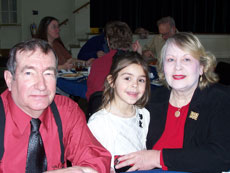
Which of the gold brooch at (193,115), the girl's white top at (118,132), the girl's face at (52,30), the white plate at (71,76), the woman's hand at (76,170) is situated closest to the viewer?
the woman's hand at (76,170)

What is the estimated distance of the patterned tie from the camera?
1205 mm

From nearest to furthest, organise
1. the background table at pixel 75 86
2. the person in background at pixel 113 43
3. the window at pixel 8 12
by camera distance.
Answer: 1. the person in background at pixel 113 43
2. the background table at pixel 75 86
3. the window at pixel 8 12

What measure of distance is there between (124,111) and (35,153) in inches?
29.0

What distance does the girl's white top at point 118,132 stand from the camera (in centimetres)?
165

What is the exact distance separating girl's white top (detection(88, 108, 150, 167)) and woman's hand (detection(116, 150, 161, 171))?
0.53ft

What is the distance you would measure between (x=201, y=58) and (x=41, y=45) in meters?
0.97

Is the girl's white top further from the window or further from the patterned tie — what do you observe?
the window

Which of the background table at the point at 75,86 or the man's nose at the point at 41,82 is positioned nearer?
the man's nose at the point at 41,82

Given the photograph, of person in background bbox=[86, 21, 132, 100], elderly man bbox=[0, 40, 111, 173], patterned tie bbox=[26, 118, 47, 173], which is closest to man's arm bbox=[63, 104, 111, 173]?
elderly man bbox=[0, 40, 111, 173]

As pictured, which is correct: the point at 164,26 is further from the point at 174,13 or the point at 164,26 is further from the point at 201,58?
the point at 174,13

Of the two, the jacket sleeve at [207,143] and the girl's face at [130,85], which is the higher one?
the girl's face at [130,85]

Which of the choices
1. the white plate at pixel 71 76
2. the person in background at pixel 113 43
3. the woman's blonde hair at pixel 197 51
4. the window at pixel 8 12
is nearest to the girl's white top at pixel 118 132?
the woman's blonde hair at pixel 197 51

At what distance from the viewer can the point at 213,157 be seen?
1.37 metres

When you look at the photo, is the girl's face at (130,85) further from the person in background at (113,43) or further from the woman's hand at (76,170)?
the person in background at (113,43)
